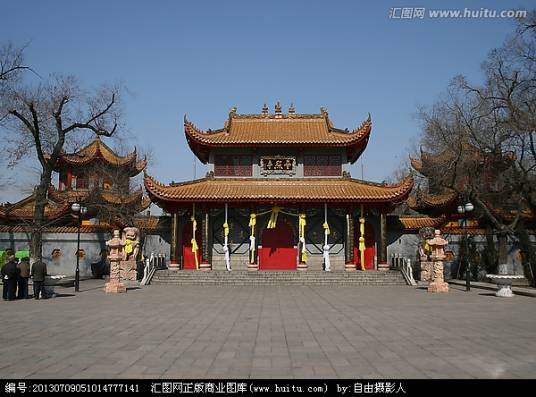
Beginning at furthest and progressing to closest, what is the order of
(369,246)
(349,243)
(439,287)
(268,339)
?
1. (369,246)
2. (349,243)
3. (439,287)
4. (268,339)

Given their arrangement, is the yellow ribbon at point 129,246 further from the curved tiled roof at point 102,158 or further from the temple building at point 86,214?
the curved tiled roof at point 102,158

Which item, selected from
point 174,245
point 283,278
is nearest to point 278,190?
point 283,278

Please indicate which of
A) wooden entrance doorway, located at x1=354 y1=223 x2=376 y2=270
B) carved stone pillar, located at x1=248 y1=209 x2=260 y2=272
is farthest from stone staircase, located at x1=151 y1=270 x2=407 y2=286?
wooden entrance doorway, located at x1=354 y1=223 x2=376 y2=270

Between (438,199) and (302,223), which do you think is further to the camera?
(438,199)

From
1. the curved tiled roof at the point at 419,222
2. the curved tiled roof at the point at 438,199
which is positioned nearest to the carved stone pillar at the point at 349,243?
the curved tiled roof at the point at 419,222

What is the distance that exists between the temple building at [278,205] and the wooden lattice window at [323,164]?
56 millimetres

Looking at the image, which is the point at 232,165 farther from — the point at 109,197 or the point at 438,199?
the point at 438,199

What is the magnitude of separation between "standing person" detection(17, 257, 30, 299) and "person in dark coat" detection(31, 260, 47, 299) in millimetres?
370

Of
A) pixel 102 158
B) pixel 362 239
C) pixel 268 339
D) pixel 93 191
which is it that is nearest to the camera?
pixel 268 339

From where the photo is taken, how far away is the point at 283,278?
2109 cm

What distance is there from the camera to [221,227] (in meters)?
24.5

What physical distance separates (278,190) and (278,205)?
788 mm

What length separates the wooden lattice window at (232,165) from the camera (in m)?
25.5
